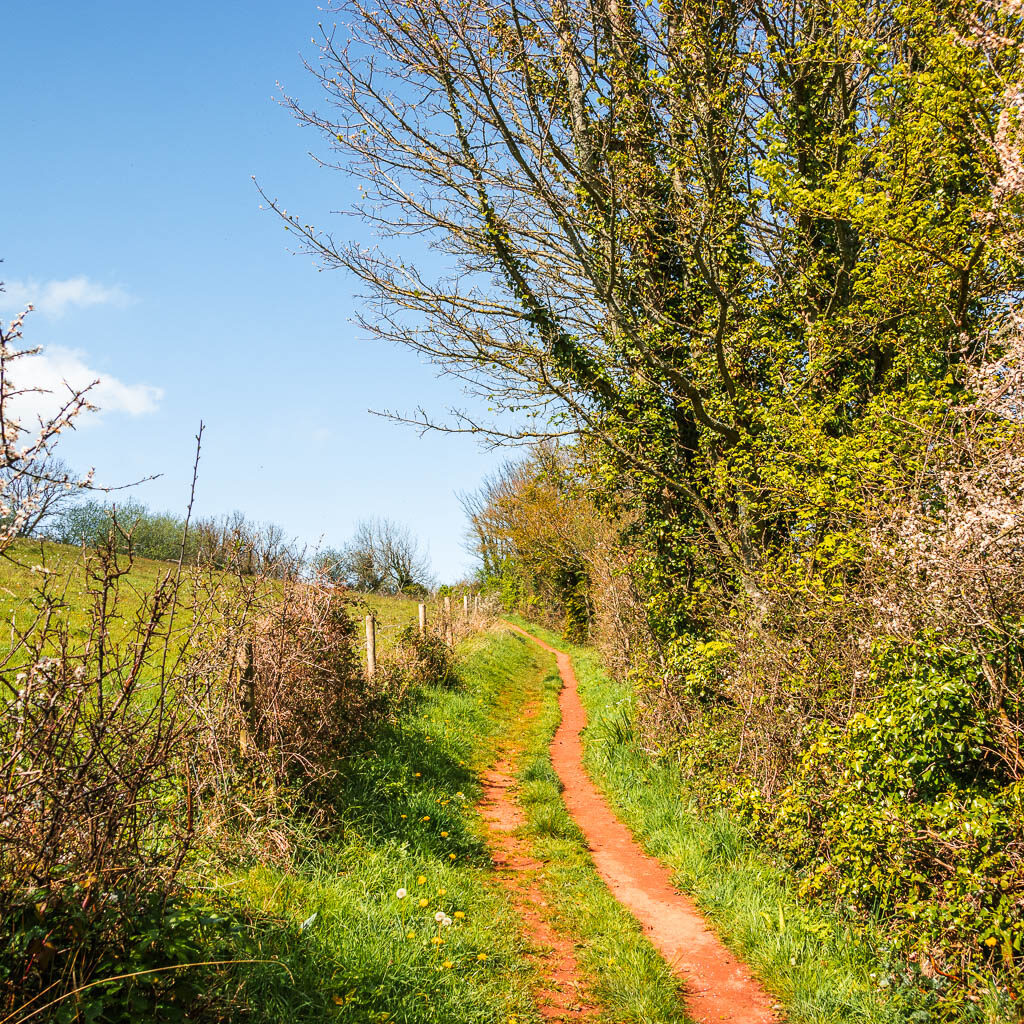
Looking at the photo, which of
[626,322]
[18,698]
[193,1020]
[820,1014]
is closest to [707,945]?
[820,1014]

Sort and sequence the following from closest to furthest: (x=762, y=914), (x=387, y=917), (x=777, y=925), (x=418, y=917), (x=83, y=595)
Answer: (x=387, y=917), (x=418, y=917), (x=777, y=925), (x=762, y=914), (x=83, y=595)

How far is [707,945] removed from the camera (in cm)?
491

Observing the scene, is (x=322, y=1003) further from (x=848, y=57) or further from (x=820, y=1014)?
(x=848, y=57)

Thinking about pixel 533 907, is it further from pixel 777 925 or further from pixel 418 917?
pixel 777 925

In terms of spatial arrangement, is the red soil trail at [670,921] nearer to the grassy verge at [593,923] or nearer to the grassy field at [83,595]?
the grassy verge at [593,923]

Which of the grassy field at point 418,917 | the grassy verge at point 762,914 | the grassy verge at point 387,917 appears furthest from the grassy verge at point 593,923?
the grassy verge at point 762,914

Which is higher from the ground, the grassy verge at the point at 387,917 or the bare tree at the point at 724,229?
the bare tree at the point at 724,229

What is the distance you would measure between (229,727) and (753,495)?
6.54 m

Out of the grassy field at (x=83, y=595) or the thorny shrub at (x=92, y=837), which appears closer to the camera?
the thorny shrub at (x=92, y=837)

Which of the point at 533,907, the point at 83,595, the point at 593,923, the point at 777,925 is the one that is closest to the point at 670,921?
the point at 593,923

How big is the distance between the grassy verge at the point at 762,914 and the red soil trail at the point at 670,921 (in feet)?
0.40

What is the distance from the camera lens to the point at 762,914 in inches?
Answer: 197

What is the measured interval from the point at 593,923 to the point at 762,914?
1.31 metres

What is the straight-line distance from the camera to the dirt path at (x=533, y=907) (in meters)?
4.09
